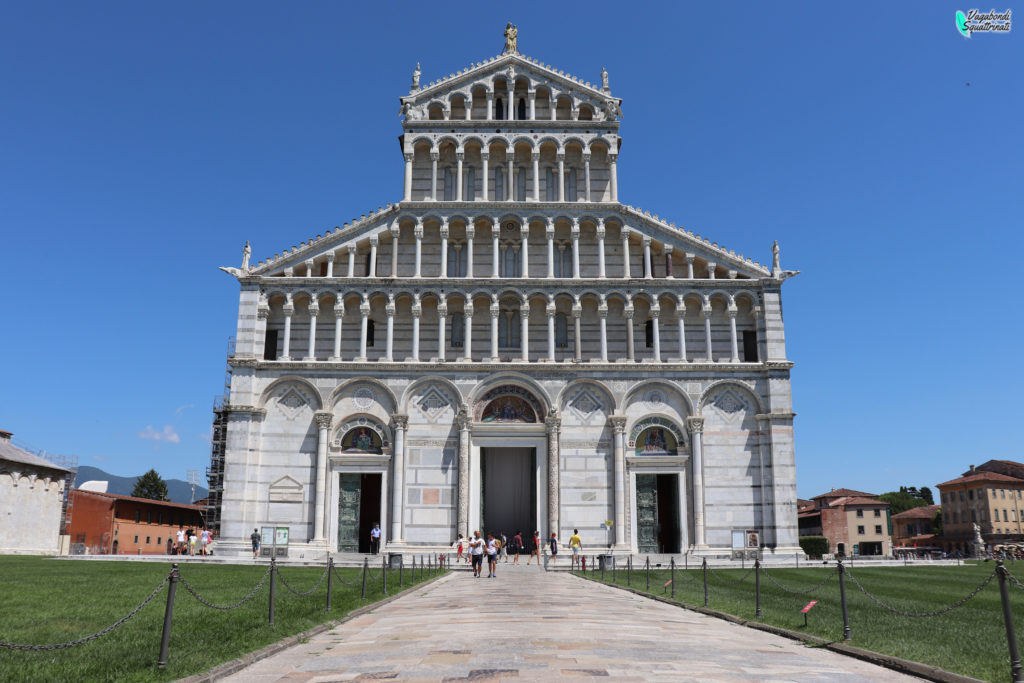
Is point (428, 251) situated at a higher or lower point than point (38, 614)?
higher

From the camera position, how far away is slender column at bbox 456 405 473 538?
41.2 m

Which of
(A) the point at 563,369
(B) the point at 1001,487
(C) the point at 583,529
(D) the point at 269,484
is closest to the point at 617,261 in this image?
(A) the point at 563,369

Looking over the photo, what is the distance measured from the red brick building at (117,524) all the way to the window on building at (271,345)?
874 inches

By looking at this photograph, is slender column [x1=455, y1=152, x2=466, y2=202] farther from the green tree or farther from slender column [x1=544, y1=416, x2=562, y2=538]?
the green tree

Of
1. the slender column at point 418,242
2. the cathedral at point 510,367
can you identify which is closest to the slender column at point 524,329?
the cathedral at point 510,367

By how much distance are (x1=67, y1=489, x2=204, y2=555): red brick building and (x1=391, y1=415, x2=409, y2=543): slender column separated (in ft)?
83.9

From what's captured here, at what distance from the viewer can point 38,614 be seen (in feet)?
50.8

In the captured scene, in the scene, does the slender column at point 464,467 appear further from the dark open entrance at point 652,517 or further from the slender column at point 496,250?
the dark open entrance at point 652,517

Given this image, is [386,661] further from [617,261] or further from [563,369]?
[617,261]

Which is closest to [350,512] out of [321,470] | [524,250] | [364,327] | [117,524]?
[321,470]

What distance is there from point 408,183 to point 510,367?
12.0m

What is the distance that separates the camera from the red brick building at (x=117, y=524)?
61.5 meters

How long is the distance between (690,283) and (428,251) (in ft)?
46.9

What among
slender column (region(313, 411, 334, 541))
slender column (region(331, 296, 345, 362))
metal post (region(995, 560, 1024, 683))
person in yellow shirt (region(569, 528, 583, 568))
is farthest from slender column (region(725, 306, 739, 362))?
metal post (region(995, 560, 1024, 683))
